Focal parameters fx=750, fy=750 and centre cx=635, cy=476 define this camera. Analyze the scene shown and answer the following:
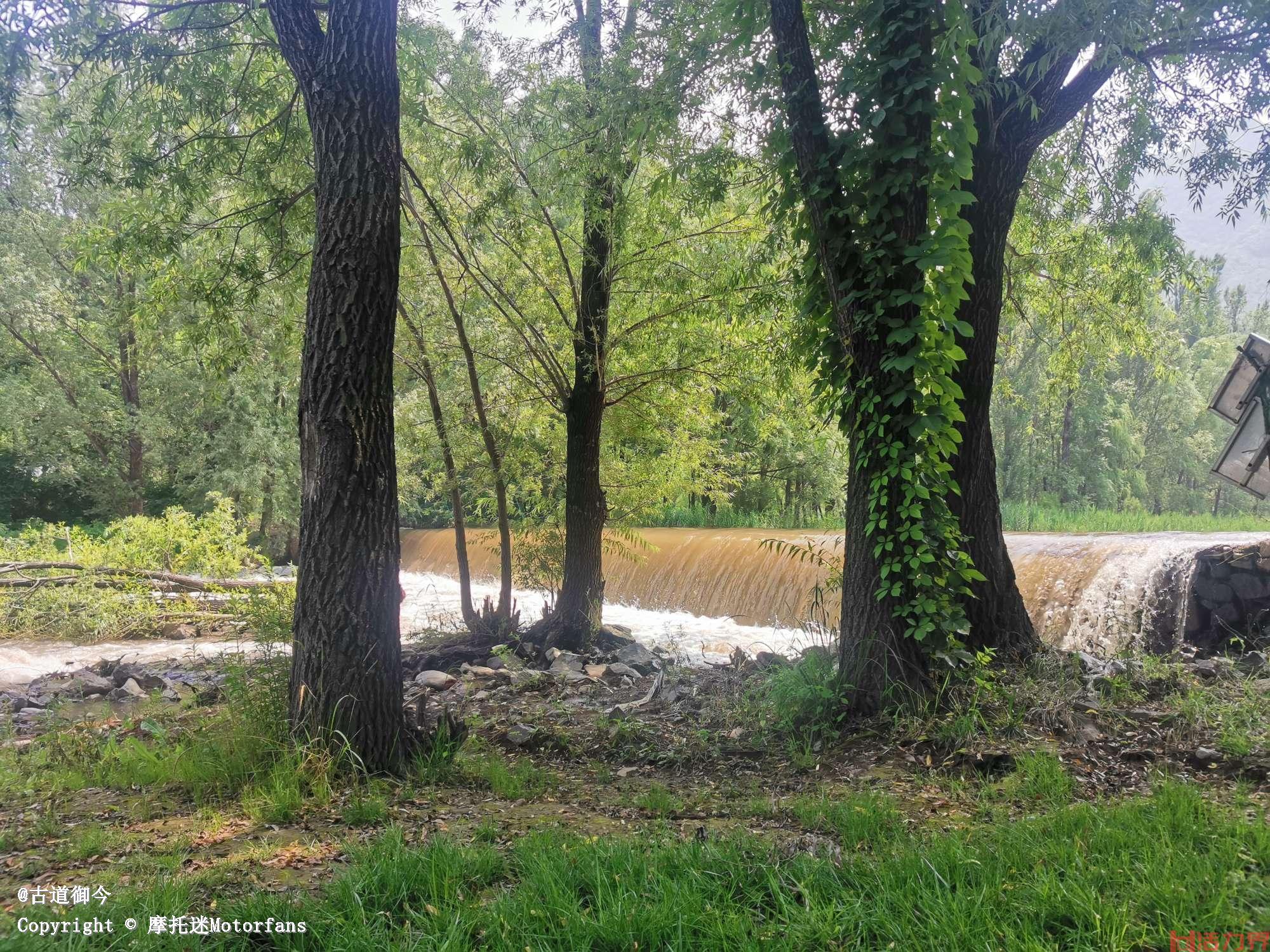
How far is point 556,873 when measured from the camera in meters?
2.47

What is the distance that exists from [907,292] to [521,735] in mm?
3593

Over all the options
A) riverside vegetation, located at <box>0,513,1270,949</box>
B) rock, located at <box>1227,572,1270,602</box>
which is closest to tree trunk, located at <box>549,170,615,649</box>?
riverside vegetation, located at <box>0,513,1270,949</box>

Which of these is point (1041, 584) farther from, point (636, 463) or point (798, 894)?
point (798, 894)

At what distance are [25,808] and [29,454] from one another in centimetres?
2319

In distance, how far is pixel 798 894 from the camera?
238cm

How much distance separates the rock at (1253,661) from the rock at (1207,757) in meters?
1.85

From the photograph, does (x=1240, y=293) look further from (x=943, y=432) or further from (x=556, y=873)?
(x=556, y=873)

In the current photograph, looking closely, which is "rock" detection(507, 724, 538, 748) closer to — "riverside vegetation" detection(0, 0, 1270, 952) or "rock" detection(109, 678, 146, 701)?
"riverside vegetation" detection(0, 0, 1270, 952)

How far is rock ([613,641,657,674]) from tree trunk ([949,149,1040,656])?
336 cm

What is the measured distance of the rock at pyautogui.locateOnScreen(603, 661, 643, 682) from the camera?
23.2 ft

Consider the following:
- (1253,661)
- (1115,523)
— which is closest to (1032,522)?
(1115,523)

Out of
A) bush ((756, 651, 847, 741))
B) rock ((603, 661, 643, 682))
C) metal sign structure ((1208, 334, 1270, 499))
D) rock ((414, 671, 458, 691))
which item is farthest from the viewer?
rock ((603, 661, 643, 682))

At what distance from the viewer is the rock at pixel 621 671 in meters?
7.07

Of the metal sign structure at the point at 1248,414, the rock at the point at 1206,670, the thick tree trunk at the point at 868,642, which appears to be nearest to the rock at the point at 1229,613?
the metal sign structure at the point at 1248,414
